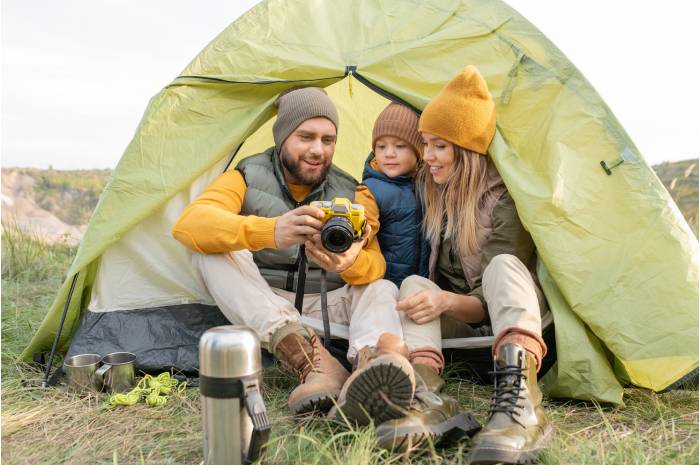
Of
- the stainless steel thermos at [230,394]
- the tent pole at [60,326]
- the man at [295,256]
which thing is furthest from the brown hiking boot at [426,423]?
the tent pole at [60,326]

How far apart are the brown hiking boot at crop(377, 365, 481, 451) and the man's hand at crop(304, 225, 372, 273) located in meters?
0.48

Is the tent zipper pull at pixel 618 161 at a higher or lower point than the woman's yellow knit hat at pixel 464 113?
lower

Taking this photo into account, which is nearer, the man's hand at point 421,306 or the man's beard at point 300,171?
the man's hand at point 421,306

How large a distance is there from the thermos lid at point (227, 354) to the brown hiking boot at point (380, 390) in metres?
0.30

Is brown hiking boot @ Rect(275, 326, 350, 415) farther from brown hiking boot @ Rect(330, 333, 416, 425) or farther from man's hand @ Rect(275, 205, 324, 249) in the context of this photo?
man's hand @ Rect(275, 205, 324, 249)

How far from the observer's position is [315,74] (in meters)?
2.52

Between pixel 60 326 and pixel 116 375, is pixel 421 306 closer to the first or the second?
pixel 116 375

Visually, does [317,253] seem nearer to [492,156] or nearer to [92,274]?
[492,156]

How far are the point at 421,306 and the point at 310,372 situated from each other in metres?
0.41

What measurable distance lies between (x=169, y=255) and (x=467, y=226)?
1185 millimetres

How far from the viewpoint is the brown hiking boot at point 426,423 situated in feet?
5.13

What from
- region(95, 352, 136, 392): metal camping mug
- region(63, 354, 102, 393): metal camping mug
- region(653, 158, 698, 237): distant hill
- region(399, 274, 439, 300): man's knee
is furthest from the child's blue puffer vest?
region(653, 158, 698, 237): distant hill

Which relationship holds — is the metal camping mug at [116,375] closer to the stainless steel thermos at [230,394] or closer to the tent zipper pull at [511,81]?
the stainless steel thermos at [230,394]

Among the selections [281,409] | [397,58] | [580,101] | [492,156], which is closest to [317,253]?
[281,409]
